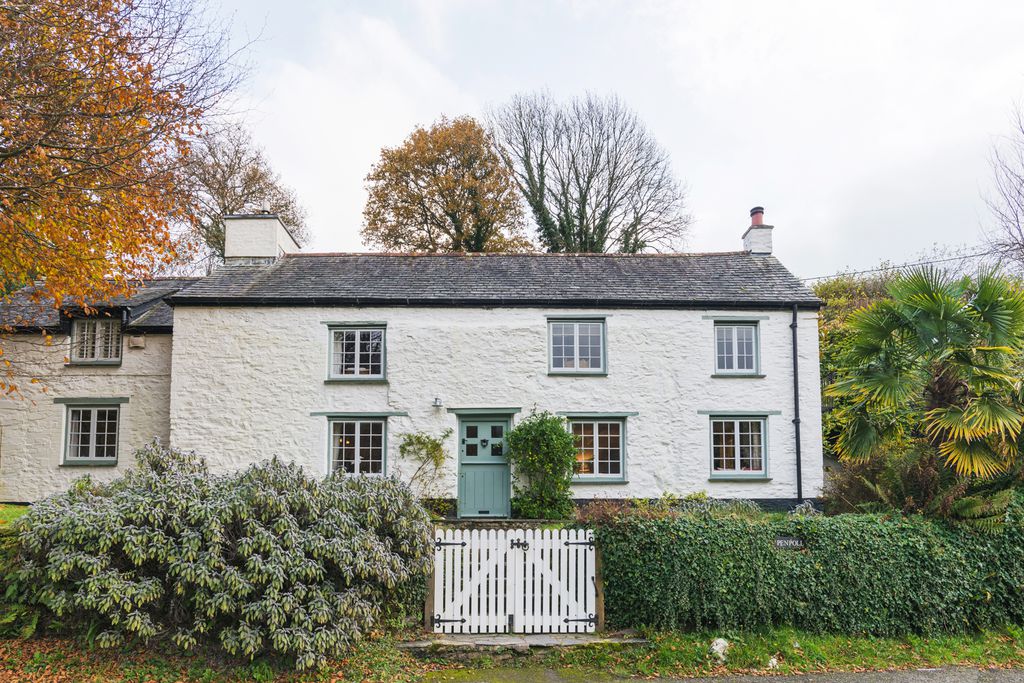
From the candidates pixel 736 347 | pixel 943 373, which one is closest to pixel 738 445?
pixel 736 347

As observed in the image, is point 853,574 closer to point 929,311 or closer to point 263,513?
point 929,311

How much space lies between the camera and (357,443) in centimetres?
1605

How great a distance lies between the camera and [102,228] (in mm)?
13945

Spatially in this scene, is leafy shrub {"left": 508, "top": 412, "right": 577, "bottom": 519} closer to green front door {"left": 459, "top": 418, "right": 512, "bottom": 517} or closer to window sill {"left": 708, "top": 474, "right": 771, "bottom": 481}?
green front door {"left": 459, "top": 418, "right": 512, "bottom": 517}

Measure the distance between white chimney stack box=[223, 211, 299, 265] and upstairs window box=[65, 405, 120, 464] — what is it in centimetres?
498

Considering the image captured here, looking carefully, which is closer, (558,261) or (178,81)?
(178,81)

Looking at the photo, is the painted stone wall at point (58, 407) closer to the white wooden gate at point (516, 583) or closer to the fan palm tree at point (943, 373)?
the white wooden gate at point (516, 583)

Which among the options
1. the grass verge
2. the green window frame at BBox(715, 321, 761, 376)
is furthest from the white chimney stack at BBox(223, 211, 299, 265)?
the grass verge

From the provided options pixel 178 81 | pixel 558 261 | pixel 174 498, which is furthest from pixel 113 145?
pixel 558 261

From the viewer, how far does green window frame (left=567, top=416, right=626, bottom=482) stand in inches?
637

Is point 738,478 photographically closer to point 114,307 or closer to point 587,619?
point 587,619

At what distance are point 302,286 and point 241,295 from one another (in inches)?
57.2

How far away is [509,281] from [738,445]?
698cm

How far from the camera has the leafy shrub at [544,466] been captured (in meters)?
15.3
